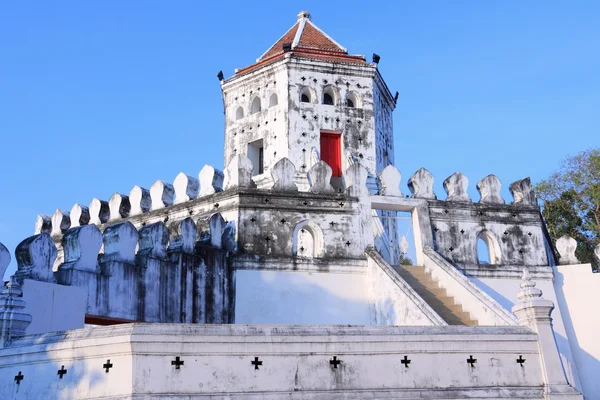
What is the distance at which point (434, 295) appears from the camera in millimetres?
14539

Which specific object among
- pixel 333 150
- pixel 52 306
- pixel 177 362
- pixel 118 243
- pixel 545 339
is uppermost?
pixel 333 150

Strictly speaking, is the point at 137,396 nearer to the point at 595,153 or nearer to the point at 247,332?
the point at 247,332

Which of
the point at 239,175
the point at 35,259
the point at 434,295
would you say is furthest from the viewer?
the point at 239,175

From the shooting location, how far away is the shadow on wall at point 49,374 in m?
7.52

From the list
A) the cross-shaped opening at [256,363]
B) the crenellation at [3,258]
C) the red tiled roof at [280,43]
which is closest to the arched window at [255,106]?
the red tiled roof at [280,43]

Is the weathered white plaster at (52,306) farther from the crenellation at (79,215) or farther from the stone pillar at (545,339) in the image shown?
the crenellation at (79,215)

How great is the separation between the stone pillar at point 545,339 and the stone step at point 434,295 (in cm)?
395

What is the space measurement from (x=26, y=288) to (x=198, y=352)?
4.07m

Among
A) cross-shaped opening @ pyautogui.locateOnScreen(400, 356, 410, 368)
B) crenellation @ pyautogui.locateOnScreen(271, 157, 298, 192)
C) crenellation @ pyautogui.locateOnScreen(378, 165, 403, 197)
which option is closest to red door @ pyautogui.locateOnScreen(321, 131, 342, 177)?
crenellation @ pyautogui.locateOnScreen(378, 165, 403, 197)

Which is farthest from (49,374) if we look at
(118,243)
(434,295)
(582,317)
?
(582,317)

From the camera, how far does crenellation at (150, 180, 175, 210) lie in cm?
1716

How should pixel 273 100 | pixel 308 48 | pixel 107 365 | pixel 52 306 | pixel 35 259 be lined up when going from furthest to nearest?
1. pixel 308 48
2. pixel 273 100
3. pixel 35 259
4. pixel 52 306
5. pixel 107 365

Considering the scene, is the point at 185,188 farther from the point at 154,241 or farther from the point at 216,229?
A: the point at 154,241

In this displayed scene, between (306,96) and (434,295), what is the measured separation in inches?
363
